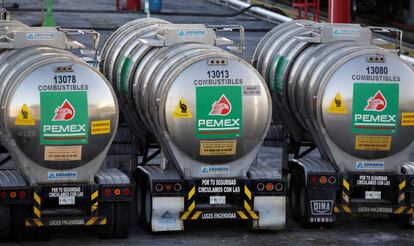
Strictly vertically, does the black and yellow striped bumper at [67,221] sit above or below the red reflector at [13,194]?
below

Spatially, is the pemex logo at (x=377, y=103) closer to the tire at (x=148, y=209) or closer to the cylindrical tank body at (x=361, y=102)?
the cylindrical tank body at (x=361, y=102)

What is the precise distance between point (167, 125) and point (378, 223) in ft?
12.5

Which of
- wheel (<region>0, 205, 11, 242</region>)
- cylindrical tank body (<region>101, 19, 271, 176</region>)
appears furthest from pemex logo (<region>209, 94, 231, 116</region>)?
wheel (<region>0, 205, 11, 242</region>)

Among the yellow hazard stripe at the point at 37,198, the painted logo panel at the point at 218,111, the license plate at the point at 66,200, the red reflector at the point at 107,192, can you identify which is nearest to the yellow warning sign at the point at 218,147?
the painted logo panel at the point at 218,111

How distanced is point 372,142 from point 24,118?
5.05 meters

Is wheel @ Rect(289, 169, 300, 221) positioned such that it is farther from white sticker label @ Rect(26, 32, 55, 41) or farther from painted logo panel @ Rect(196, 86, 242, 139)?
white sticker label @ Rect(26, 32, 55, 41)

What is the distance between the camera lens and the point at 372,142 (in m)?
18.7

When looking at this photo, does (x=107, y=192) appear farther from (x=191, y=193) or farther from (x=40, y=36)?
(x=40, y=36)

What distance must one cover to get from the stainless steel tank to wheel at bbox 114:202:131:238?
1.90 ft

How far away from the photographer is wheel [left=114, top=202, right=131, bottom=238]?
17906 mm

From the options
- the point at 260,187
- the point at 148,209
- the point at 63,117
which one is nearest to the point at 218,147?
the point at 260,187

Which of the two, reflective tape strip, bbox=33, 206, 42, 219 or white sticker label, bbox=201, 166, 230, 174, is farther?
white sticker label, bbox=201, 166, 230, 174

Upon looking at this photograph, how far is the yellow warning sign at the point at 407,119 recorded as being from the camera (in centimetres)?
1866

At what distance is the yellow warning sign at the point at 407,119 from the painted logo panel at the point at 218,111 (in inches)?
95.1
